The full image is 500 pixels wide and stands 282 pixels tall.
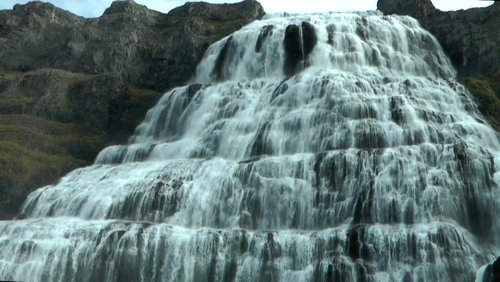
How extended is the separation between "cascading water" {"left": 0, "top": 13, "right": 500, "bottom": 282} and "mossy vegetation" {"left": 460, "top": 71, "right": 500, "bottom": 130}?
999 millimetres

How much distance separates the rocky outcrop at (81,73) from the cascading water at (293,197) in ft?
16.9

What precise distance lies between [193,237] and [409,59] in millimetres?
28442

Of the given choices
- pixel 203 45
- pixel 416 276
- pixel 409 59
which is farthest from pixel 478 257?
pixel 203 45

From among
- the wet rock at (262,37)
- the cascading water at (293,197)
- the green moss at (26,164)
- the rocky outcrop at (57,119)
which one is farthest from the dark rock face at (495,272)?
the wet rock at (262,37)

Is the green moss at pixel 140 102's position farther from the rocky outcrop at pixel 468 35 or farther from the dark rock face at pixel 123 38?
the rocky outcrop at pixel 468 35

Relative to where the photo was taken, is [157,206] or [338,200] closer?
[338,200]

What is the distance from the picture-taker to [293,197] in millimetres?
32375

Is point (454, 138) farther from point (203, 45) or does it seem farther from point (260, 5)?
point (260, 5)

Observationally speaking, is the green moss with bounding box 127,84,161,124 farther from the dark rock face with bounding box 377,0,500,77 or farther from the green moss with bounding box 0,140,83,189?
the dark rock face with bounding box 377,0,500,77

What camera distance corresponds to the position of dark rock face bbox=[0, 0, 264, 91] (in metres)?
64.2

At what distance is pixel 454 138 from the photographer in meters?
35.2

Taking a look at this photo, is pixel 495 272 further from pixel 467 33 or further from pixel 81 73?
pixel 81 73

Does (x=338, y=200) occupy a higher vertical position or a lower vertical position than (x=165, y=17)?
lower

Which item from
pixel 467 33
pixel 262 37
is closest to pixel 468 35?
pixel 467 33
